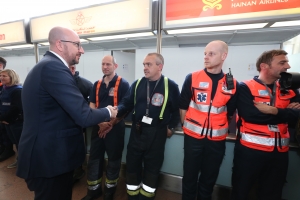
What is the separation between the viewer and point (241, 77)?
416cm

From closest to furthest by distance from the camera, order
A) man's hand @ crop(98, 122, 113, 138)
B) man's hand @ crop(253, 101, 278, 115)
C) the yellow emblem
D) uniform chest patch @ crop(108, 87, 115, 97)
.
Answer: man's hand @ crop(253, 101, 278, 115) < the yellow emblem < man's hand @ crop(98, 122, 113, 138) < uniform chest patch @ crop(108, 87, 115, 97)

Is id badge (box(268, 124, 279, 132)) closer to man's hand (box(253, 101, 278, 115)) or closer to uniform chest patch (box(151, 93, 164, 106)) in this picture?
man's hand (box(253, 101, 278, 115))

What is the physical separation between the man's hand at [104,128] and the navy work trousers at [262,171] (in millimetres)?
1377

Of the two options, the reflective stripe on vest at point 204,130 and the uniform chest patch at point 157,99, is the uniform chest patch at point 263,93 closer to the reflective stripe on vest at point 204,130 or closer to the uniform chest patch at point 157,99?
the reflective stripe on vest at point 204,130

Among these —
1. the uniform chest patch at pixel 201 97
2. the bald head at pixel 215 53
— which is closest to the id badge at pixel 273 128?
the uniform chest patch at pixel 201 97

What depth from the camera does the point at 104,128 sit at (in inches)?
69.3

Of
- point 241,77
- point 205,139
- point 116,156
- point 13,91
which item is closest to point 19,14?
point 13,91

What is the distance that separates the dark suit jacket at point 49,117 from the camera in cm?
98

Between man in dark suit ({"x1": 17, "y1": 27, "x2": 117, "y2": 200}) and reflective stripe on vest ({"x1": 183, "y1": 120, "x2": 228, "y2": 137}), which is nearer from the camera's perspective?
man in dark suit ({"x1": 17, "y1": 27, "x2": 117, "y2": 200})

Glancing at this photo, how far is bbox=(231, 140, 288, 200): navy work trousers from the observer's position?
129cm

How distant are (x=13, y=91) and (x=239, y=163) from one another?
3216 millimetres

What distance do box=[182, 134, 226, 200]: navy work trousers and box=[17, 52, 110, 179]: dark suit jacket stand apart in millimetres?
950

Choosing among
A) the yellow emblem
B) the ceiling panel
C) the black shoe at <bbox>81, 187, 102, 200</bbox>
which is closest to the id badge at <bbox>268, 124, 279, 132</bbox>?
the yellow emblem

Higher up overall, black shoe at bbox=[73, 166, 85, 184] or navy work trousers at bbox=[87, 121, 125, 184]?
navy work trousers at bbox=[87, 121, 125, 184]
